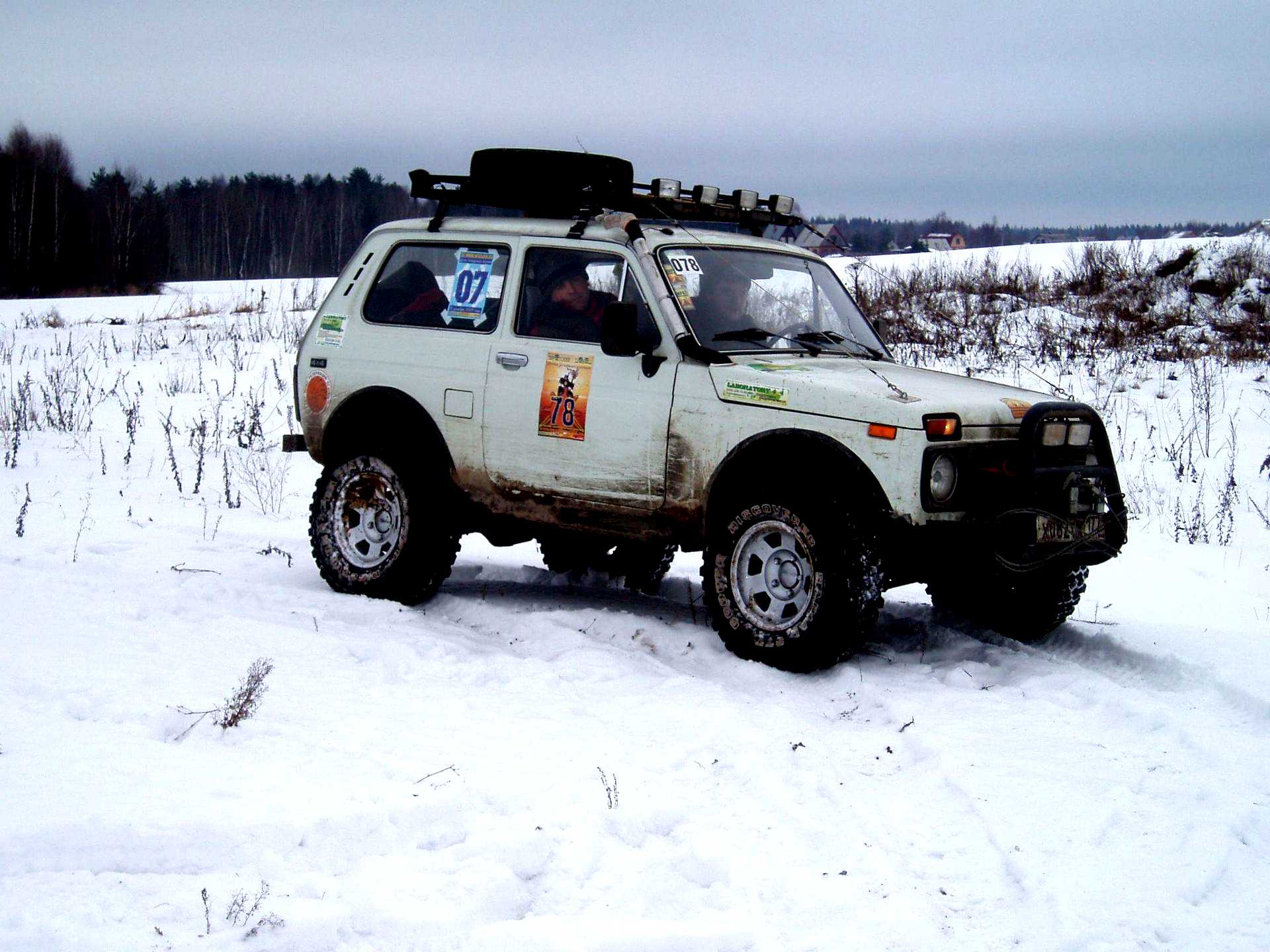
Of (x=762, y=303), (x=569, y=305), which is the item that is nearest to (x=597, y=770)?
(x=569, y=305)

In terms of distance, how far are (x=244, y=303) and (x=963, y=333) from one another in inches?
563

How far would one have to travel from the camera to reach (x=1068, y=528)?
509cm

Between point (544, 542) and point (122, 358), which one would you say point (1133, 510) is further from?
point (122, 358)

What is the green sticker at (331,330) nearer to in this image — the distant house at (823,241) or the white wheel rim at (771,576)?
the distant house at (823,241)

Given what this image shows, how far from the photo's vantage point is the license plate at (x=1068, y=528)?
16.4 ft

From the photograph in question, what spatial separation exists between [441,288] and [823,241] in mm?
2216

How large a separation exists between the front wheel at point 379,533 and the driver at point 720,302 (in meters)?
1.81

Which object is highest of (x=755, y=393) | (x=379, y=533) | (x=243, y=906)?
(x=755, y=393)

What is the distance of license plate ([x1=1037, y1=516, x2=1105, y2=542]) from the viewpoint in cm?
500

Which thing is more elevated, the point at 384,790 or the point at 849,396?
the point at 849,396

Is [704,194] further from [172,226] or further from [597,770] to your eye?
[172,226]

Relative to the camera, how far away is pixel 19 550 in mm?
7051

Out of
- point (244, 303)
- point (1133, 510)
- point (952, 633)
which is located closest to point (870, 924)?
point (952, 633)

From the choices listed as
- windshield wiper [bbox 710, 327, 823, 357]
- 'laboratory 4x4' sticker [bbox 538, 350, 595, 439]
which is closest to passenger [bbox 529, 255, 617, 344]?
'laboratory 4x4' sticker [bbox 538, 350, 595, 439]
